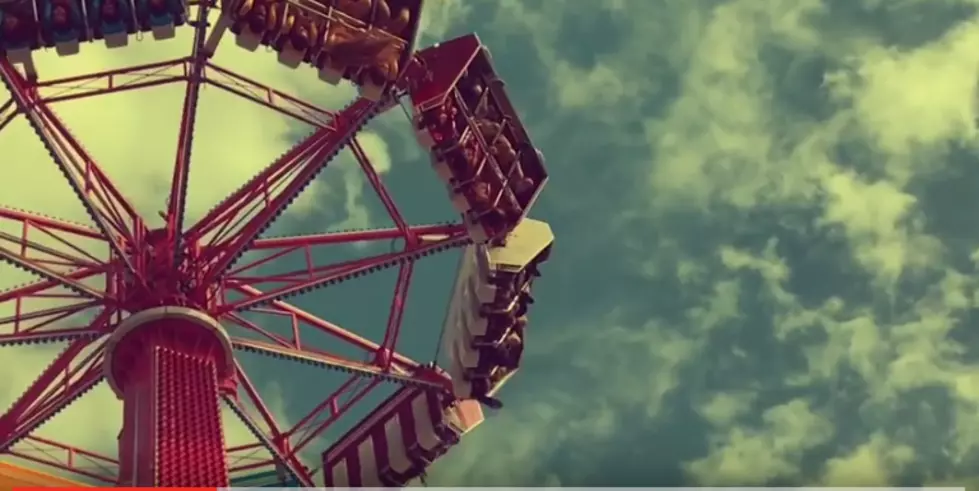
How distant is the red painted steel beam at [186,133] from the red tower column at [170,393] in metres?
1.73

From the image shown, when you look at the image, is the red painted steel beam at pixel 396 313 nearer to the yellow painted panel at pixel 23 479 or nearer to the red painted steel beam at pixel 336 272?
the red painted steel beam at pixel 336 272

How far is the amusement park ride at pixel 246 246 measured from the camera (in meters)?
30.2

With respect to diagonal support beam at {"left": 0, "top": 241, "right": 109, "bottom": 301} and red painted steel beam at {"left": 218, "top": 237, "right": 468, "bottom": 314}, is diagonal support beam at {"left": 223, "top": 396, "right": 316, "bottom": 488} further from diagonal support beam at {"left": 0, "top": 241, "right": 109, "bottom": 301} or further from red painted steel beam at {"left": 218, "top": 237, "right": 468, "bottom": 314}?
diagonal support beam at {"left": 0, "top": 241, "right": 109, "bottom": 301}

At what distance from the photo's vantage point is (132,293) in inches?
1315

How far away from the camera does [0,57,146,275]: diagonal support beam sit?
30.9 metres

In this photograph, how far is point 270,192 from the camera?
111 feet

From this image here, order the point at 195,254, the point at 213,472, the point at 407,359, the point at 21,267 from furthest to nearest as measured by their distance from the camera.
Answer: the point at 407,359 → the point at 195,254 → the point at 21,267 → the point at 213,472

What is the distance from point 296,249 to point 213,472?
787 centimetres

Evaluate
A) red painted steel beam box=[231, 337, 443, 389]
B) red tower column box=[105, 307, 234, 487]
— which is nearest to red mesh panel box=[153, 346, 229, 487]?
red tower column box=[105, 307, 234, 487]

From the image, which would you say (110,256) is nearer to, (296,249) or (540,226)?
(296,249)

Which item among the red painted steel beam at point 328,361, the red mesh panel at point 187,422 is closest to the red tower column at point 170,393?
the red mesh panel at point 187,422

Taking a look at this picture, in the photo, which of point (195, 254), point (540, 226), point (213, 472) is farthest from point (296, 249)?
point (213, 472)

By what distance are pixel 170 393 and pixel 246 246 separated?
151 inches

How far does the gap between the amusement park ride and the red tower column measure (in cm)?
4
